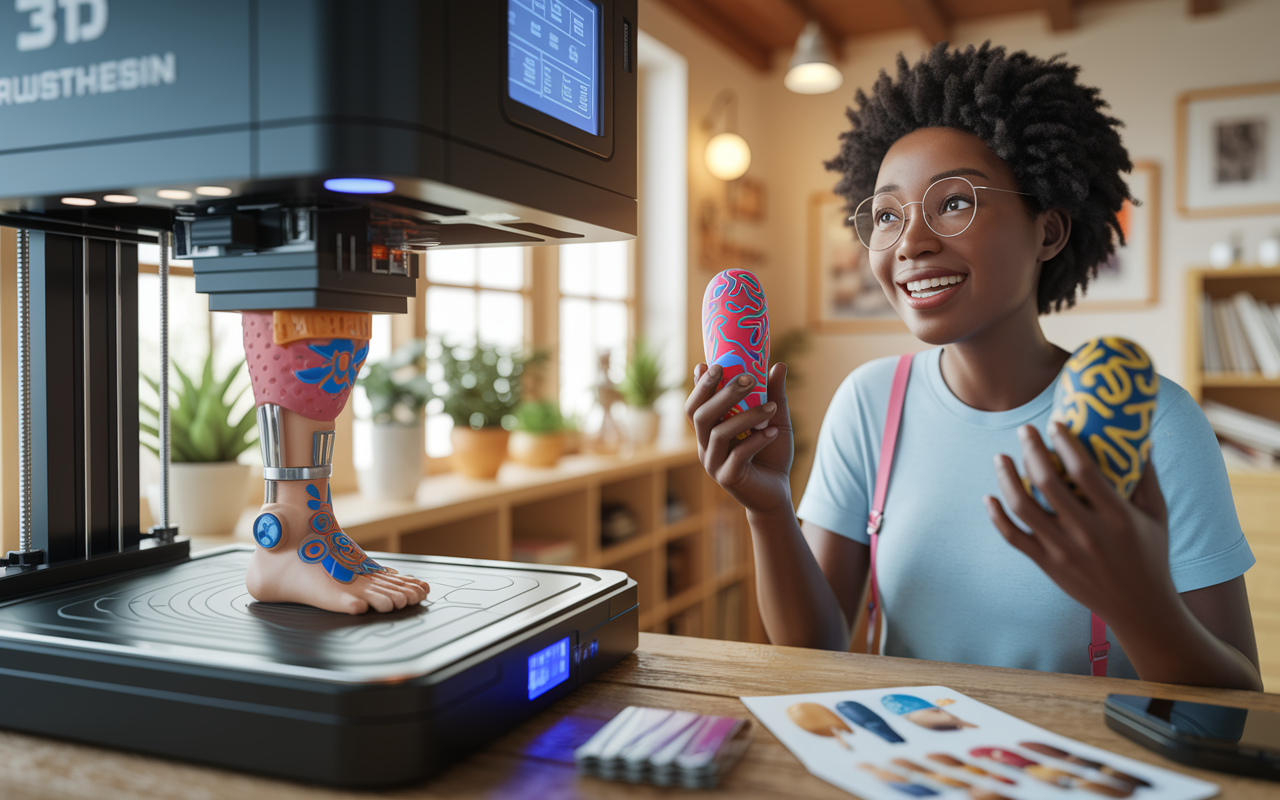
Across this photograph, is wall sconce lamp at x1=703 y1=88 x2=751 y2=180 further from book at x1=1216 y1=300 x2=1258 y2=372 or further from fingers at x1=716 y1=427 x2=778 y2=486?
fingers at x1=716 y1=427 x2=778 y2=486

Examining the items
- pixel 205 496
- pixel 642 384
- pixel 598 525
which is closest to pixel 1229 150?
pixel 642 384

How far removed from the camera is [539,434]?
8.55 feet

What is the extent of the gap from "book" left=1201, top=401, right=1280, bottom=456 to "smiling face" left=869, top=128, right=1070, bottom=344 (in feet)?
8.85

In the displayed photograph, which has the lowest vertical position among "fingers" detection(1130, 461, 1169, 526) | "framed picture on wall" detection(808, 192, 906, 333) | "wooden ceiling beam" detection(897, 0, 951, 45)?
"fingers" detection(1130, 461, 1169, 526)

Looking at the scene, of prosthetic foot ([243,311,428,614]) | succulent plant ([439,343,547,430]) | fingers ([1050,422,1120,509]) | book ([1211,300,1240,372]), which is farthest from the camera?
book ([1211,300,1240,372])

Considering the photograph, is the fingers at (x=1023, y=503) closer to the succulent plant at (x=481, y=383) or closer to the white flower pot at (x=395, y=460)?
the white flower pot at (x=395, y=460)

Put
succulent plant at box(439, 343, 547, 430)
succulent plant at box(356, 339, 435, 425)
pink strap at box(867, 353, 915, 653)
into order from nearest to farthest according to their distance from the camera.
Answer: pink strap at box(867, 353, 915, 653) → succulent plant at box(356, 339, 435, 425) → succulent plant at box(439, 343, 547, 430)

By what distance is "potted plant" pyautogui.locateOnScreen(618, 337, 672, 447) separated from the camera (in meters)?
3.24

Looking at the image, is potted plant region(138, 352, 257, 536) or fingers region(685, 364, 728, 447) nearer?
fingers region(685, 364, 728, 447)

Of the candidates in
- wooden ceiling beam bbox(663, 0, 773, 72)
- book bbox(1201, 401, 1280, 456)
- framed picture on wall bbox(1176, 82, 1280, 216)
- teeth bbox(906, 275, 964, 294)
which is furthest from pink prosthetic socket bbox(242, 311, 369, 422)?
framed picture on wall bbox(1176, 82, 1280, 216)

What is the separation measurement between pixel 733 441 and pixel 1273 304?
3.51 meters

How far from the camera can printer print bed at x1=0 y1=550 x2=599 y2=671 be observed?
0.68m

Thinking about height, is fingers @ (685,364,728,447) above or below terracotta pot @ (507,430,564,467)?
above

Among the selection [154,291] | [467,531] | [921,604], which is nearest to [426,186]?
[921,604]
